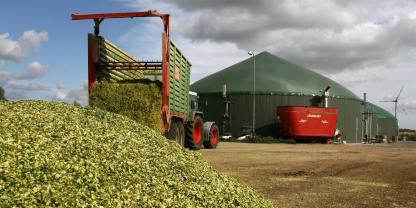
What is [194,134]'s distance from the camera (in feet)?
62.0

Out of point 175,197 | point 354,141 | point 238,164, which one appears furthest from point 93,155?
point 354,141

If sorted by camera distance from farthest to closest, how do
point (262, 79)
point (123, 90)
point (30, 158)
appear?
point (262, 79) < point (123, 90) < point (30, 158)

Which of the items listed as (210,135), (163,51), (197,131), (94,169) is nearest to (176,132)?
(163,51)

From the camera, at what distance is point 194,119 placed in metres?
19.1

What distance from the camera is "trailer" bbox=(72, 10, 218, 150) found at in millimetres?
13484

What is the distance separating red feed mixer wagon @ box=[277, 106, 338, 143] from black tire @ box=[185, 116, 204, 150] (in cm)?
2551

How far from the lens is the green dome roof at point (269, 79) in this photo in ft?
177

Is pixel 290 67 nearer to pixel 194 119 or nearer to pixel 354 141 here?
pixel 354 141

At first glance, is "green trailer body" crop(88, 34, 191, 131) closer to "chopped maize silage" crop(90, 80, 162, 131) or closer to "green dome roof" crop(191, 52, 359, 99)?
"chopped maize silage" crop(90, 80, 162, 131)

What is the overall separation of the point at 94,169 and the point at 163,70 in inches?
304

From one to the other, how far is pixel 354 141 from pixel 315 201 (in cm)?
5360

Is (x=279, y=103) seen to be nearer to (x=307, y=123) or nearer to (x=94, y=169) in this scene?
(x=307, y=123)

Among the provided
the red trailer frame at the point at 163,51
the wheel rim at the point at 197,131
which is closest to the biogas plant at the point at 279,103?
the wheel rim at the point at 197,131

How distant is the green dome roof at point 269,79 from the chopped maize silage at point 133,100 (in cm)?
3951
